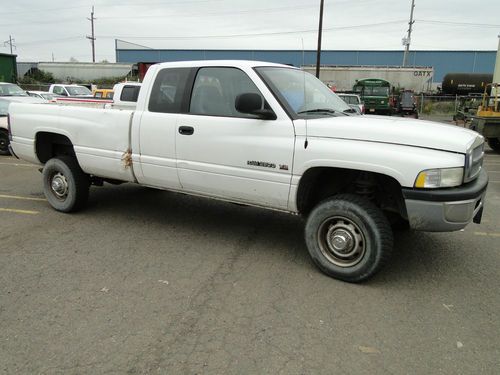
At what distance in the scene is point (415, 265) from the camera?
14.8 feet

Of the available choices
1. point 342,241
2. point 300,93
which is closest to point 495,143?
point 300,93

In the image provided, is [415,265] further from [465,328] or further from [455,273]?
[465,328]

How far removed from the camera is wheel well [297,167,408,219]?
13.3 ft

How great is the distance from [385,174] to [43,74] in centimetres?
4991

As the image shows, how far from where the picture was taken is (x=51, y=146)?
633cm

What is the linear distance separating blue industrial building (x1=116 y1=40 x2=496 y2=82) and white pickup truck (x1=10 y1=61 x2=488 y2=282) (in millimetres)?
56510

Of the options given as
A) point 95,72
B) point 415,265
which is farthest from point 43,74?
point 415,265

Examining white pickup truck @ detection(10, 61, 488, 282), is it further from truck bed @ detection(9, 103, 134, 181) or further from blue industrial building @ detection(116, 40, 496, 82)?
blue industrial building @ detection(116, 40, 496, 82)

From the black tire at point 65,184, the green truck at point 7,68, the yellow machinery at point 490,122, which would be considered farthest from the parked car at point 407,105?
the black tire at point 65,184

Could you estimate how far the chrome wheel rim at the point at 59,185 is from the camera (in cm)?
602

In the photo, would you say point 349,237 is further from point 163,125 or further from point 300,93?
point 163,125

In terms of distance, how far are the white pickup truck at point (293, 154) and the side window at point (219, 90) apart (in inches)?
0.5

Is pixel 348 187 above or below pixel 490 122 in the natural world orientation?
below

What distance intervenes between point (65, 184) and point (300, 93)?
3391mm
